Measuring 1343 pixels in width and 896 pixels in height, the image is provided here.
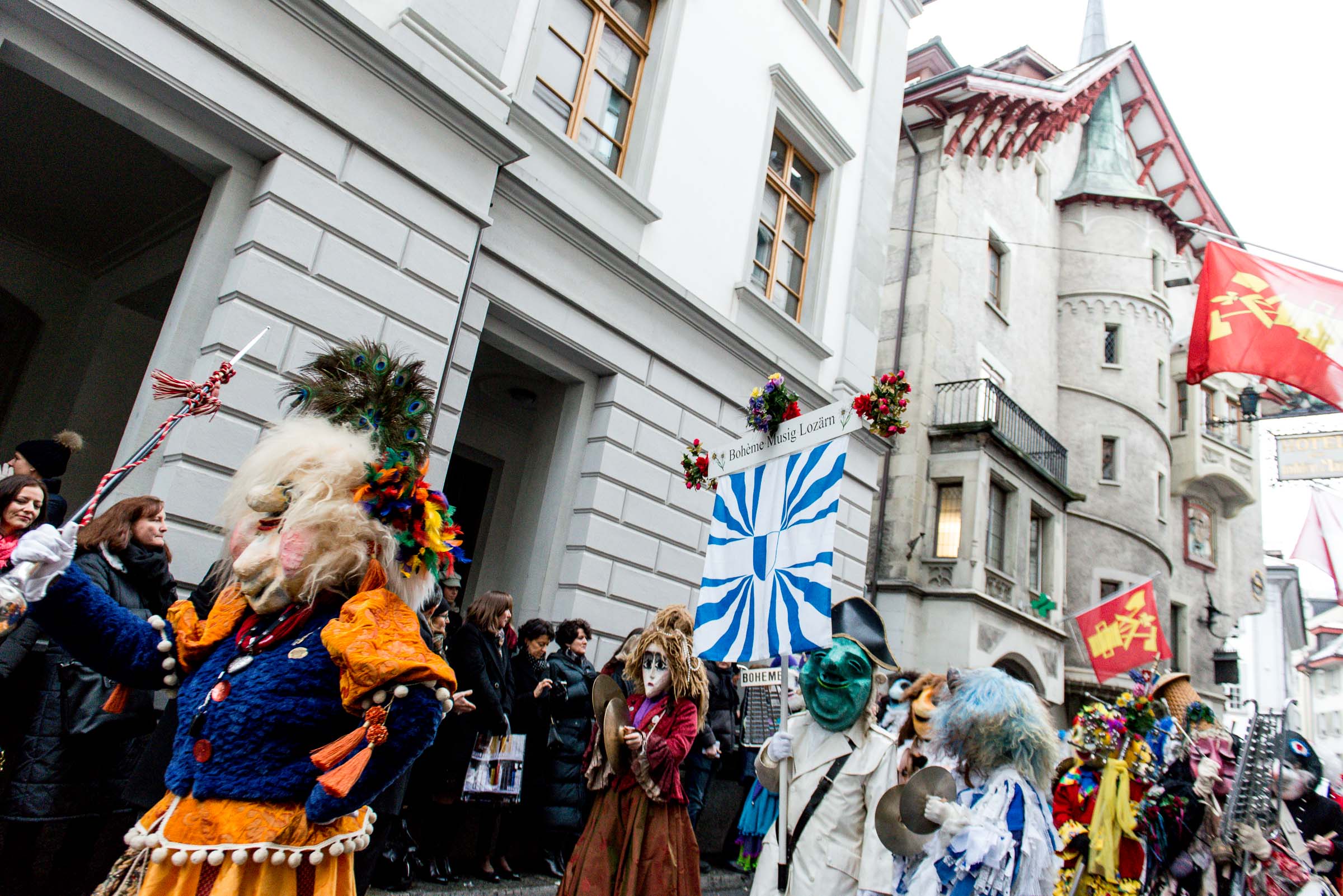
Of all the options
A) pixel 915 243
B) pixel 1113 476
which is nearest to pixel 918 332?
pixel 915 243

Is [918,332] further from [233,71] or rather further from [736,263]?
[233,71]

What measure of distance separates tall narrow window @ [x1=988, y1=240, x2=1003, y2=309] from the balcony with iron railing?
2.76 meters

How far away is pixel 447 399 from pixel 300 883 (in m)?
5.37

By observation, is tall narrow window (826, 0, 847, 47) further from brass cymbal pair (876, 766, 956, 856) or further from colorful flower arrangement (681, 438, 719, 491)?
brass cymbal pair (876, 766, 956, 856)

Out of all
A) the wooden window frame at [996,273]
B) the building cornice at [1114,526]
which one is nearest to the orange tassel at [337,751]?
the wooden window frame at [996,273]

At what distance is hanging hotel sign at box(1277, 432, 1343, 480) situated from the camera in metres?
12.2

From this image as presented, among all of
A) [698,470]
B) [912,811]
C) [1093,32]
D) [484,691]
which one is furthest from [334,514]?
A: [1093,32]

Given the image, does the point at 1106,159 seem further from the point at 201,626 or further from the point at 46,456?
the point at 201,626

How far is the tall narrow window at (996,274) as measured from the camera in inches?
856

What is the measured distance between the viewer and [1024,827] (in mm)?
3826

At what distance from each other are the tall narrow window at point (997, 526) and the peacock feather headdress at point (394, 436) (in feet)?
57.5

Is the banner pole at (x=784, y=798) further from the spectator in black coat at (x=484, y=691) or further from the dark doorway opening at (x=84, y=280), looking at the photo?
the dark doorway opening at (x=84, y=280)

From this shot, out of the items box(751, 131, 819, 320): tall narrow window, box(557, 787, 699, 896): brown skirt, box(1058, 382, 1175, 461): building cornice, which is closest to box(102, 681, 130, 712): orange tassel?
box(557, 787, 699, 896): brown skirt

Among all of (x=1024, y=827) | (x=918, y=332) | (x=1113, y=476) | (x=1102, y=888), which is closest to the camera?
(x=1024, y=827)
